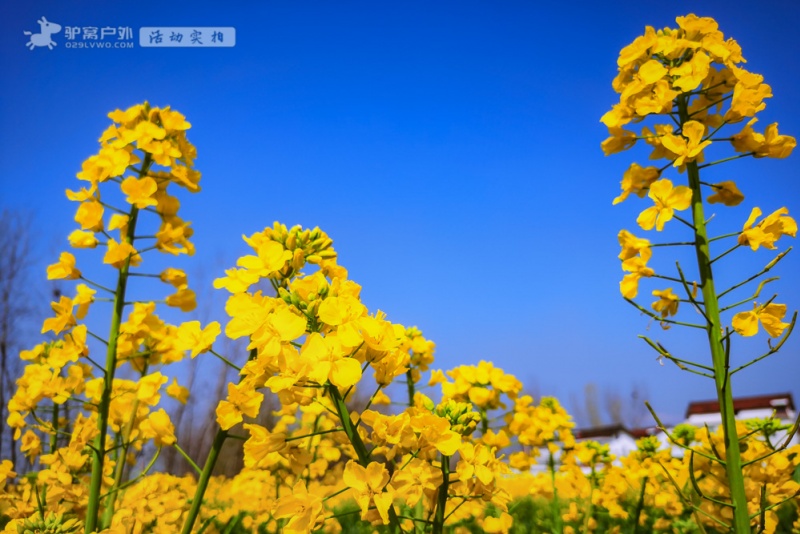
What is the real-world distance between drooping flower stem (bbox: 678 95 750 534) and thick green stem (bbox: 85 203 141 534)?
84.8 inches

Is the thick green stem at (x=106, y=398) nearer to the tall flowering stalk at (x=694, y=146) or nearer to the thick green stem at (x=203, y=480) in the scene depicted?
the thick green stem at (x=203, y=480)

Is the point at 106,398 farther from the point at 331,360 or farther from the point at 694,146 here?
the point at 694,146

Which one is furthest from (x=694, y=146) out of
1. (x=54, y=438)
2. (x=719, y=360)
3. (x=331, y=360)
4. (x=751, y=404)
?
(x=751, y=404)

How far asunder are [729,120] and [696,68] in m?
0.25

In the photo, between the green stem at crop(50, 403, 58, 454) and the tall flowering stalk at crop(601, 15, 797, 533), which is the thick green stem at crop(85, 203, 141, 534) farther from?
the tall flowering stalk at crop(601, 15, 797, 533)

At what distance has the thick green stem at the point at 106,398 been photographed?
196 cm

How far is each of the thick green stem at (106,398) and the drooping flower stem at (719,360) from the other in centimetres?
215

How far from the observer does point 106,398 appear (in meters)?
2.14

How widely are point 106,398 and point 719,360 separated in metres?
2.27

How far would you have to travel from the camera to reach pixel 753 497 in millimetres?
2488

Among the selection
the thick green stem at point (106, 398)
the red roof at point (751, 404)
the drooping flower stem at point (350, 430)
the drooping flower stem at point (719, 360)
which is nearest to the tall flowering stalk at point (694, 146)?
the drooping flower stem at point (719, 360)

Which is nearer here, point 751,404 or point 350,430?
point 350,430

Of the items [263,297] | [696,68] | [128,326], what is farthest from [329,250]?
[696,68]

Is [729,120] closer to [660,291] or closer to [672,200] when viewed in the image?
[672,200]
